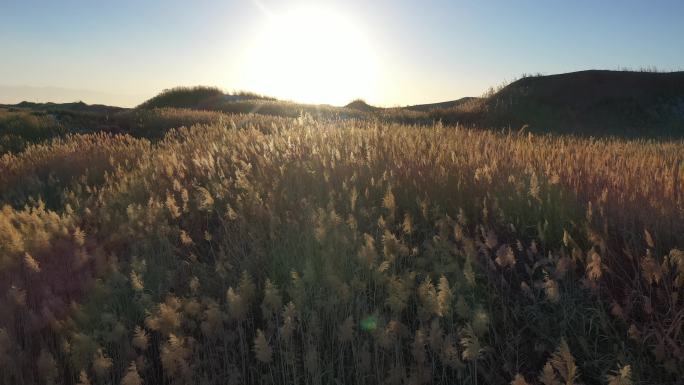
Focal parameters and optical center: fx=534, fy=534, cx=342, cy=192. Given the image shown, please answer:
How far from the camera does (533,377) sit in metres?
2.51

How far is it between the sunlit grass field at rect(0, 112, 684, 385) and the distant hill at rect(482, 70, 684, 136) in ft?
47.7

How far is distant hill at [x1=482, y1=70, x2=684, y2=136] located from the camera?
18.4 meters

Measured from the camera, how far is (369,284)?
278 cm

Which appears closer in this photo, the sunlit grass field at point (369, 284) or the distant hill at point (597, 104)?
the sunlit grass field at point (369, 284)

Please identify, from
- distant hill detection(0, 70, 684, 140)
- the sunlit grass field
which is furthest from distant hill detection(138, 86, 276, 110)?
the sunlit grass field

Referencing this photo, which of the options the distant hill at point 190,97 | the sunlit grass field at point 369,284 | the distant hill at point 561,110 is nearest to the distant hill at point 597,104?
the distant hill at point 561,110

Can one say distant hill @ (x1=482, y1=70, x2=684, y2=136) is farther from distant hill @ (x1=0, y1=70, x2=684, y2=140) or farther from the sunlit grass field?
the sunlit grass field

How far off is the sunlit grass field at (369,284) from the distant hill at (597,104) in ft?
47.7

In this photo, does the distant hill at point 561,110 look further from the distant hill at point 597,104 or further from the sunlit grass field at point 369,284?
the sunlit grass field at point 369,284

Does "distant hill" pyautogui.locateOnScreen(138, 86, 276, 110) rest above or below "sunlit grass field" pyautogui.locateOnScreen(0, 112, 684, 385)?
above

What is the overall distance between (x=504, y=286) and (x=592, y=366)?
61 centimetres

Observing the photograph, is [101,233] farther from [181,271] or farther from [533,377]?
[533,377]

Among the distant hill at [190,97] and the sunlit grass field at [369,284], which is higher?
the distant hill at [190,97]

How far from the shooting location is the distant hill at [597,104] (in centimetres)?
1844
